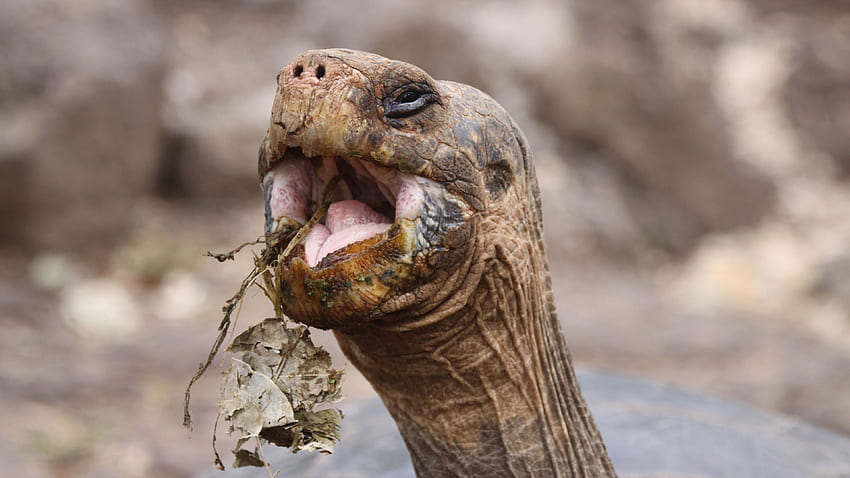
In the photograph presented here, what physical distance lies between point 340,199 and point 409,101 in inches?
8.4

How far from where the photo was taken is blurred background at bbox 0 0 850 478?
16.5ft

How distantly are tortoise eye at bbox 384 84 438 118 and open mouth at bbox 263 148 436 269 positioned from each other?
0.09 meters

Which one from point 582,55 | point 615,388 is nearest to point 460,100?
point 615,388

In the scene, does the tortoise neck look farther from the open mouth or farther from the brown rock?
the brown rock

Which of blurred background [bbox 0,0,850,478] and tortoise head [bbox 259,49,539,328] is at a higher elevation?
blurred background [bbox 0,0,850,478]

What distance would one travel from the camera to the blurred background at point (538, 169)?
5.04 metres

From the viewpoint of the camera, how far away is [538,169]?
28.1 ft

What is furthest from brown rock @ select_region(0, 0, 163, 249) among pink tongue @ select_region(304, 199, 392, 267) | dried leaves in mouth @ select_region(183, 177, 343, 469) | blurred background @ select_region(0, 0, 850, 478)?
pink tongue @ select_region(304, 199, 392, 267)

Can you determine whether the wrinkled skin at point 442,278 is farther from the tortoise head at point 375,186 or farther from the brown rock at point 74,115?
the brown rock at point 74,115

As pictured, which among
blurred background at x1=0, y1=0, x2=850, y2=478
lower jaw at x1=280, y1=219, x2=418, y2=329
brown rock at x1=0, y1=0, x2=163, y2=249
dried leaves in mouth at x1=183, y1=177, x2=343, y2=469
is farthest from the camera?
brown rock at x1=0, y1=0, x2=163, y2=249

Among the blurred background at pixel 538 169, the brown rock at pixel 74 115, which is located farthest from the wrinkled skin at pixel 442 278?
the brown rock at pixel 74 115

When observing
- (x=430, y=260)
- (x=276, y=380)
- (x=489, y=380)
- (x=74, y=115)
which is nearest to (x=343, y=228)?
(x=430, y=260)

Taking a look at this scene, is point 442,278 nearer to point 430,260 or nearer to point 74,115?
point 430,260

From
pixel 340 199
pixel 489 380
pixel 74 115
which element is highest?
pixel 74 115
